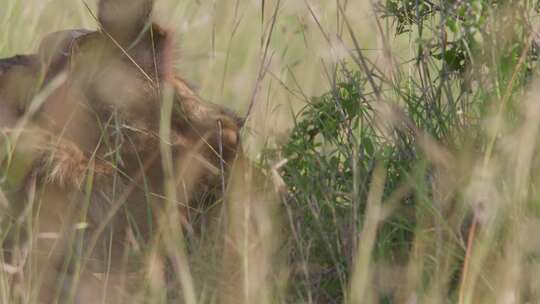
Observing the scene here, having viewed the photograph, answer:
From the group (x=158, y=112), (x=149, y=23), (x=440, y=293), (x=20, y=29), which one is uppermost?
(x=20, y=29)

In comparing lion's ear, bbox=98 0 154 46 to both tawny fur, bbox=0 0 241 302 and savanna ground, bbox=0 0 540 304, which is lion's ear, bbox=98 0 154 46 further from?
savanna ground, bbox=0 0 540 304

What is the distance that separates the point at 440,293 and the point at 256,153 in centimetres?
95

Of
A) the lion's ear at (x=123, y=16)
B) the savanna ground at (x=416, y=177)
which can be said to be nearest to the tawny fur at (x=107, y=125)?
the lion's ear at (x=123, y=16)

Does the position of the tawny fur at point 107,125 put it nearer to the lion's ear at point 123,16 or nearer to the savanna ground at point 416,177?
the lion's ear at point 123,16

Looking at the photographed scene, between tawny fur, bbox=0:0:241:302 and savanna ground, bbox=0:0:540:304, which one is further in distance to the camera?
tawny fur, bbox=0:0:241:302

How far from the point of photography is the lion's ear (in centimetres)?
292

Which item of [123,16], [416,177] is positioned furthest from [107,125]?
[416,177]

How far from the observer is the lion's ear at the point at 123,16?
292 centimetres

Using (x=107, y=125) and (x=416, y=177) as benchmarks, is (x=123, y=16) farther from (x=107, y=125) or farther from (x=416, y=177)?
(x=416, y=177)

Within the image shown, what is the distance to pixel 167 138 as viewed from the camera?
2943 mm

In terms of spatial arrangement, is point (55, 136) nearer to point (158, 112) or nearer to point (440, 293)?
point (158, 112)

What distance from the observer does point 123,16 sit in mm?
2928

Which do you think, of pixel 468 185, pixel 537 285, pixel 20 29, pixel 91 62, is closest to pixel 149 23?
pixel 91 62

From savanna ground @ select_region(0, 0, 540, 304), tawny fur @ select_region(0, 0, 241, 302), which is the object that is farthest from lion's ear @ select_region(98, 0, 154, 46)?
savanna ground @ select_region(0, 0, 540, 304)
